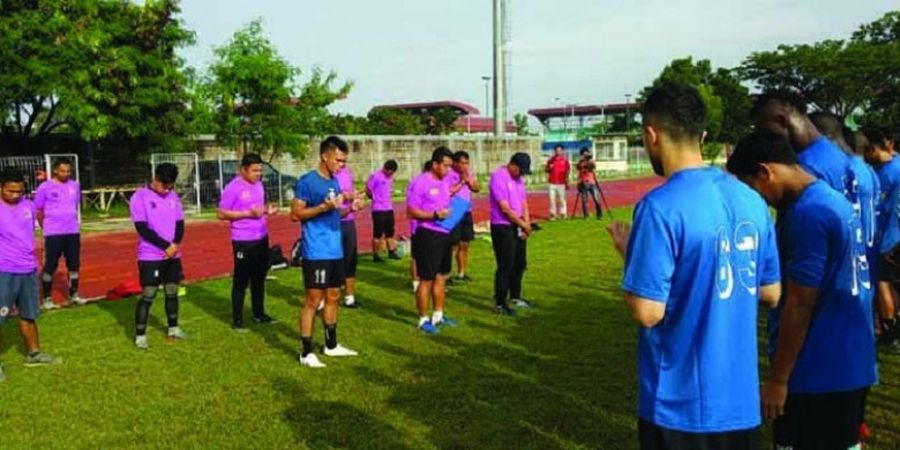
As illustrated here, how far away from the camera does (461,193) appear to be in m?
11.5

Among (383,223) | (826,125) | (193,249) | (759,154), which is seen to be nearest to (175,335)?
(383,223)

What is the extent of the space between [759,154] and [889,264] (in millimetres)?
3558

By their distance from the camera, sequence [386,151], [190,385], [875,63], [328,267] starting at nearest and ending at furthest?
[190,385] → [328,267] → [386,151] → [875,63]

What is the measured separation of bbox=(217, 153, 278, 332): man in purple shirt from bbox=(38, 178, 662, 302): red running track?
395 cm

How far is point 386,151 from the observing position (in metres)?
47.5

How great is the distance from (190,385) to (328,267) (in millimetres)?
1640

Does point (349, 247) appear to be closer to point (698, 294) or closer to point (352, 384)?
point (352, 384)

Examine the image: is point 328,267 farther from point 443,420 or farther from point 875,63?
point 875,63

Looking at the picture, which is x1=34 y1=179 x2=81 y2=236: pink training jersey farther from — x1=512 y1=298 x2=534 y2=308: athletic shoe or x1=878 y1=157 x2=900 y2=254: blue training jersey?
x1=878 y1=157 x2=900 y2=254: blue training jersey

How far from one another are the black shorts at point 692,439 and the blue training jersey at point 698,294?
0.07 ft

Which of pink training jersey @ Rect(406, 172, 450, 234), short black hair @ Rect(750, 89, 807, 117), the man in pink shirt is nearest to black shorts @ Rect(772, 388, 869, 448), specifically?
short black hair @ Rect(750, 89, 807, 117)

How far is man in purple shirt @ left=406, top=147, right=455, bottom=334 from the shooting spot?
8.78 metres

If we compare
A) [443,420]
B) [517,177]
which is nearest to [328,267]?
[443,420]

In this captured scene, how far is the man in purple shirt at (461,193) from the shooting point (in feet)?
37.3
